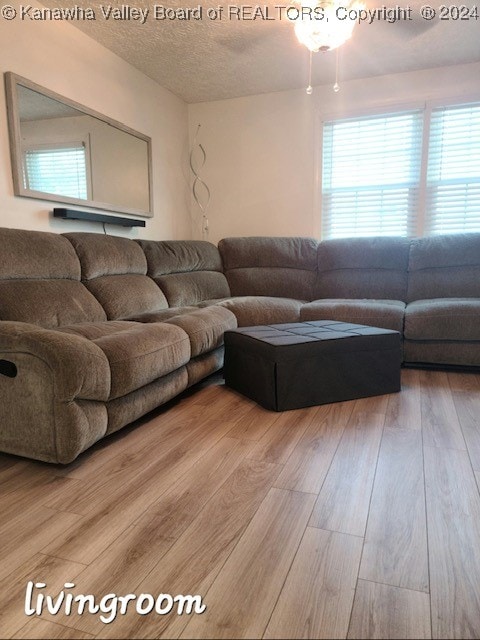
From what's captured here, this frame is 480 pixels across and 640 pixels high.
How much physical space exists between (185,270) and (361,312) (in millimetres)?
1480

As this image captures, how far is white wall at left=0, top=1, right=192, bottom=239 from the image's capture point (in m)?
2.31

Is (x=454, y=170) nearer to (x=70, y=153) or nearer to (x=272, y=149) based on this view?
(x=272, y=149)

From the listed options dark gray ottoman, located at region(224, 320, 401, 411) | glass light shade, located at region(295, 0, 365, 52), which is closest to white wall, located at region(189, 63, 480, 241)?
glass light shade, located at region(295, 0, 365, 52)

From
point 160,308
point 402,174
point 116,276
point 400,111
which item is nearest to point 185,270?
point 160,308

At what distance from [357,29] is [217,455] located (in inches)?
118

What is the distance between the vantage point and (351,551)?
1056 millimetres

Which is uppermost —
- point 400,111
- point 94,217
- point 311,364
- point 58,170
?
point 400,111

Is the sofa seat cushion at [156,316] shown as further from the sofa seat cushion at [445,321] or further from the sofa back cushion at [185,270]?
the sofa seat cushion at [445,321]

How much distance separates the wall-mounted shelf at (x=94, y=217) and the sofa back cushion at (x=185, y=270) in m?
0.24

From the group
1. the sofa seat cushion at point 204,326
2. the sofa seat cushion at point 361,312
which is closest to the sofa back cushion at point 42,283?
the sofa seat cushion at point 204,326

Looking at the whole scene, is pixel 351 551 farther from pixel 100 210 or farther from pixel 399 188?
pixel 399 188

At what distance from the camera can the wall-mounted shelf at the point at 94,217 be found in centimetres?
259

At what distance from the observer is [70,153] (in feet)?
8.67

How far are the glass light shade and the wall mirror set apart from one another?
1568mm
